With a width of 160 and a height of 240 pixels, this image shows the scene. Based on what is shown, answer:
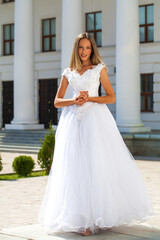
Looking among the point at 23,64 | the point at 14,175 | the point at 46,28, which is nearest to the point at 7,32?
the point at 46,28

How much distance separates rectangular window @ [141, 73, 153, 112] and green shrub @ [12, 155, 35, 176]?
43.7 ft

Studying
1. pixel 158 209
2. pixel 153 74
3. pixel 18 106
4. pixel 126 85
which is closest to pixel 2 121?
pixel 18 106

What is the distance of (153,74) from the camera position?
26.0 metres

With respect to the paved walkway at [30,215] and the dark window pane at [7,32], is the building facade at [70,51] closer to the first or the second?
the dark window pane at [7,32]

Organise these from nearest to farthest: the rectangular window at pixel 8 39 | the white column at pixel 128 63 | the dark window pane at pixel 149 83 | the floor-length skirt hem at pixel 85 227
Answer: the floor-length skirt hem at pixel 85 227, the white column at pixel 128 63, the dark window pane at pixel 149 83, the rectangular window at pixel 8 39

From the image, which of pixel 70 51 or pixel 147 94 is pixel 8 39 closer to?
pixel 70 51

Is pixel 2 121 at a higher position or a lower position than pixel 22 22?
lower

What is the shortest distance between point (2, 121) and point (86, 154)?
25.3 metres

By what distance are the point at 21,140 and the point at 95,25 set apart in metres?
8.03

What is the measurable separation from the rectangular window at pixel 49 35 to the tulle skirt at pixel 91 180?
23.3 meters

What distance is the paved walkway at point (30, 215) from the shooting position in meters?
5.80

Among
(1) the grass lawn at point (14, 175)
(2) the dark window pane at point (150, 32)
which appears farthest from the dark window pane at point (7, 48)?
(1) the grass lawn at point (14, 175)

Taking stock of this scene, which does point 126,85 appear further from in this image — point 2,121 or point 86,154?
point 86,154

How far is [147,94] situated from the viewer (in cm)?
2619
